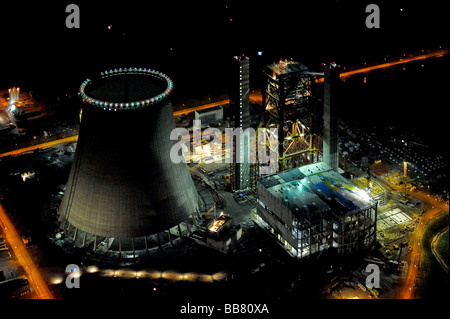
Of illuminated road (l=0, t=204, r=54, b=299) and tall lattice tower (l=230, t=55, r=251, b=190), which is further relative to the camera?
tall lattice tower (l=230, t=55, r=251, b=190)

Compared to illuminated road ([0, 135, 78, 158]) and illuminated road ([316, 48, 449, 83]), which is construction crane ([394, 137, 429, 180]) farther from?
illuminated road ([0, 135, 78, 158])

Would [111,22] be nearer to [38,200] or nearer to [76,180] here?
[38,200]

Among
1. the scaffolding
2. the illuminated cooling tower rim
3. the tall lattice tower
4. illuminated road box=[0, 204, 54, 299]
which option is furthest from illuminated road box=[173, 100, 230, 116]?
illuminated road box=[0, 204, 54, 299]

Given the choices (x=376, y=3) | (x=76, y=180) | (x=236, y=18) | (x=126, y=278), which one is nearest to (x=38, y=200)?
(x=76, y=180)

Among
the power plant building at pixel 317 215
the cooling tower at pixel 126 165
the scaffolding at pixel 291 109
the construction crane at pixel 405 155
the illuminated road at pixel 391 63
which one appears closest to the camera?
the cooling tower at pixel 126 165

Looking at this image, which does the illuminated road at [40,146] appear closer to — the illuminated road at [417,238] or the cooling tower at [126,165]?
the cooling tower at [126,165]

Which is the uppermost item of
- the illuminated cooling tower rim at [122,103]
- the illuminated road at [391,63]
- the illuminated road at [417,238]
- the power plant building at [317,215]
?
the illuminated cooling tower rim at [122,103]

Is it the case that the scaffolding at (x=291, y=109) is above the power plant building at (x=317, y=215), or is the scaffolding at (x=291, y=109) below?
above

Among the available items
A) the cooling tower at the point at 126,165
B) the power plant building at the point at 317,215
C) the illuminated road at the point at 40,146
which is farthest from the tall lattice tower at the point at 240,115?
the illuminated road at the point at 40,146
